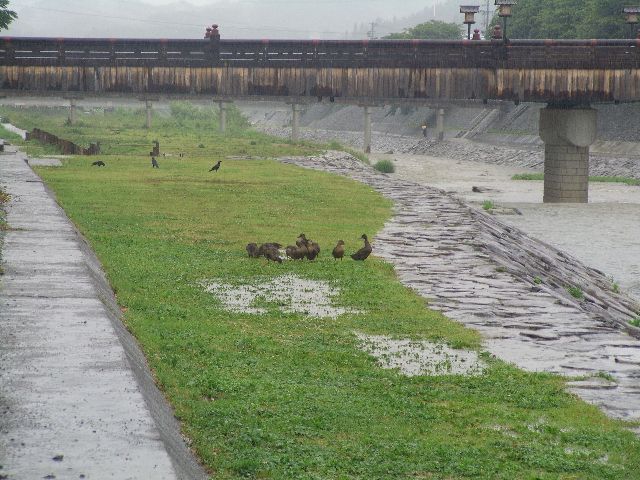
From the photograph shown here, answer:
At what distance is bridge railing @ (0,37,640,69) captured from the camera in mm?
44125

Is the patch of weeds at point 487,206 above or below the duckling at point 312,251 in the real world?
below

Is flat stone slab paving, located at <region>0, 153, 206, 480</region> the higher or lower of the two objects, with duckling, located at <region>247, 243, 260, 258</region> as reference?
higher

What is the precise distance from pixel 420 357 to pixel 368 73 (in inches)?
1360

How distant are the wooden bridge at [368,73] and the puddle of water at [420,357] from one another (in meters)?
33.1

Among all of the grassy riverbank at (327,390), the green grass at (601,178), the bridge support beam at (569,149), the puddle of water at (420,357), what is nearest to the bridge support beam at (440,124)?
the green grass at (601,178)

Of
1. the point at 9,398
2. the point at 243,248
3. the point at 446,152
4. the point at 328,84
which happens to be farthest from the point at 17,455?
the point at 446,152

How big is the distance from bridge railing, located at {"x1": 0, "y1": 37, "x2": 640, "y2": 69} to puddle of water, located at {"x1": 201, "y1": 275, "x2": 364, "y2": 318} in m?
28.9

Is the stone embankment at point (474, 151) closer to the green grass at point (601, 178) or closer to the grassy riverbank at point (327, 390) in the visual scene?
the green grass at point (601, 178)

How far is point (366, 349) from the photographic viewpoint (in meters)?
11.6

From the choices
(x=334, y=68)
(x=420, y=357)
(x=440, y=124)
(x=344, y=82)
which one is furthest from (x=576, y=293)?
(x=440, y=124)

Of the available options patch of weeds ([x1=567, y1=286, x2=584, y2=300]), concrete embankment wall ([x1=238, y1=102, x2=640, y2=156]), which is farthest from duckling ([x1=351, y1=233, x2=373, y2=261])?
concrete embankment wall ([x1=238, y1=102, x2=640, y2=156])

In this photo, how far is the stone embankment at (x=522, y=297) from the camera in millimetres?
11375

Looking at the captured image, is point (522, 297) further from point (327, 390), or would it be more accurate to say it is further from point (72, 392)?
point (72, 392)

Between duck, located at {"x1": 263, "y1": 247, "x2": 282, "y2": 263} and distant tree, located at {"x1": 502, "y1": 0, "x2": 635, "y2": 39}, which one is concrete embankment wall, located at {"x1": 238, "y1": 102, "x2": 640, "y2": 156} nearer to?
distant tree, located at {"x1": 502, "y1": 0, "x2": 635, "y2": 39}
